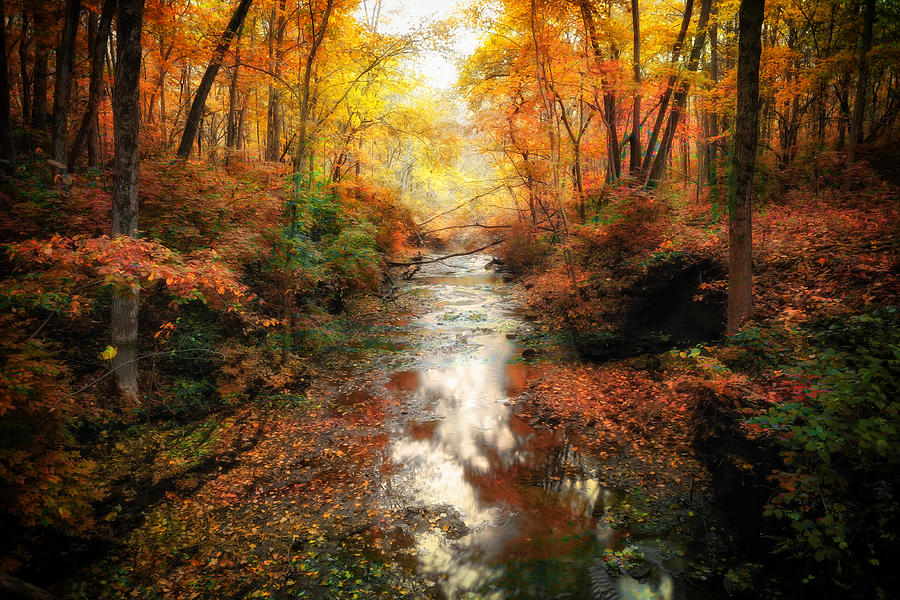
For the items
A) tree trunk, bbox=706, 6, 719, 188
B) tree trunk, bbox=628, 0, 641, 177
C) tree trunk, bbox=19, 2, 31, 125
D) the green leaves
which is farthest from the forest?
tree trunk, bbox=706, 6, 719, 188

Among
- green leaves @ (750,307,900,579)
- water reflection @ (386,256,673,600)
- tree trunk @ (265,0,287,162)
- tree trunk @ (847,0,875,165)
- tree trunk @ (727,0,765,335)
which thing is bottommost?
water reflection @ (386,256,673,600)

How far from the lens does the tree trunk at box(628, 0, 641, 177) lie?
46.6ft

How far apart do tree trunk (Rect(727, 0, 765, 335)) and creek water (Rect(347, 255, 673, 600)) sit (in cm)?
424

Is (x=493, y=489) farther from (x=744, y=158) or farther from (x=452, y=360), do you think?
(x=744, y=158)

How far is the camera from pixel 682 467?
6.61 meters

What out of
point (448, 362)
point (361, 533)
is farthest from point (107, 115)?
point (361, 533)

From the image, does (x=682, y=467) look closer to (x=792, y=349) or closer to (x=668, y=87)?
(x=792, y=349)

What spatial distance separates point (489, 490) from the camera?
256 inches

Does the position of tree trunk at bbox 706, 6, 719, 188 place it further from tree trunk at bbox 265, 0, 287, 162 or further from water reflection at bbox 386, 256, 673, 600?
tree trunk at bbox 265, 0, 287, 162

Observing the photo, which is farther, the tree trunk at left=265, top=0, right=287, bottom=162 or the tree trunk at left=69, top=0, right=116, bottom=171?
the tree trunk at left=265, top=0, right=287, bottom=162

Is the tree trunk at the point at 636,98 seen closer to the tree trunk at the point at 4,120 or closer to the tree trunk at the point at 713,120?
the tree trunk at the point at 713,120

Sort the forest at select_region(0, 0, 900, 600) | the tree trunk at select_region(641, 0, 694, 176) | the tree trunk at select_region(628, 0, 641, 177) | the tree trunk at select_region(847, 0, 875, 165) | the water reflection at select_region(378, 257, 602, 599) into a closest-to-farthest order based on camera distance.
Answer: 1. the forest at select_region(0, 0, 900, 600)
2. the water reflection at select_region(378, 257, 602, 599)
3. the tree trunk at select_region(847, 0, 875, 165)
4. the tree trunk at select_region(641, 0, 694, 176)
5. the tree trunk at select_region(628, 0, 641, 177)

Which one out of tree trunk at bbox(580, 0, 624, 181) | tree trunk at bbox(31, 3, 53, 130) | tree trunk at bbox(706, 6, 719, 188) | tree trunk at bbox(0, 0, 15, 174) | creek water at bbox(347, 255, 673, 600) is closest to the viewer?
creek water at bbox(347, 255, 673, 600)

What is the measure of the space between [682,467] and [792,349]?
8.08ft
